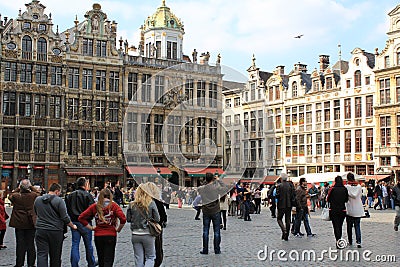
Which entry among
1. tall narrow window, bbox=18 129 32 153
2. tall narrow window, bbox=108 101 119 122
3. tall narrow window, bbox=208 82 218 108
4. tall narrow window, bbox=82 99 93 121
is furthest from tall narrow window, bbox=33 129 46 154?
tall narrow window, bbox=208 82 218 108

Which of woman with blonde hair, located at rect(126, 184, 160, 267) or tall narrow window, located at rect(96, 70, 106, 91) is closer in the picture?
woman with blonde hair, located at rect(126, 184, 160, 267)

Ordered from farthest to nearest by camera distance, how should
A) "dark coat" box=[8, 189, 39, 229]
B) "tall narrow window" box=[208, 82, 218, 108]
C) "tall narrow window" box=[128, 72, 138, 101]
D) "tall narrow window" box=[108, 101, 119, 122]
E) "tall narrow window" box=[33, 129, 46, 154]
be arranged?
"tall narrow window" box=[128, 72, 138, 101], "tall narrow window" box=[108, 101, 119, 122], "tall narrow window" box=[33, 129, 46, 154], "tall narrow window" box=[208, 82, 218, 108], "dark coat" box=[8, 189, 39, 229]

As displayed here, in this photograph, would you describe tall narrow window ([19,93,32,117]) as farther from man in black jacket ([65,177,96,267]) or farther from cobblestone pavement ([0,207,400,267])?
man in black jacket ([65,177,96,267])

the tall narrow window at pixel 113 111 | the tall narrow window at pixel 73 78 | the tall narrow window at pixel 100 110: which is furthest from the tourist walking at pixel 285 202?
the tall narrow window at pixel 113 111

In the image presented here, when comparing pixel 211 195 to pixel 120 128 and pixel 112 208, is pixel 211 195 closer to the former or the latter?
pixel 112 208

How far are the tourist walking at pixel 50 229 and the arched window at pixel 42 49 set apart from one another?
37.3m

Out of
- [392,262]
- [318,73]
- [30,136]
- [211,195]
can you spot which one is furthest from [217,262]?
[318,73]

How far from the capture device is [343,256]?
38.2 ft

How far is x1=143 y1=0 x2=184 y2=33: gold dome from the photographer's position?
5109 cm

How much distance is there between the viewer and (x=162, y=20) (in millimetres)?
51094

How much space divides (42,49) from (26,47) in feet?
3.88

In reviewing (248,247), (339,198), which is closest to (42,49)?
(248,247)

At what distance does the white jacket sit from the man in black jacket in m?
5.80

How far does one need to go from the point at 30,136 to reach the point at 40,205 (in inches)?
1437
